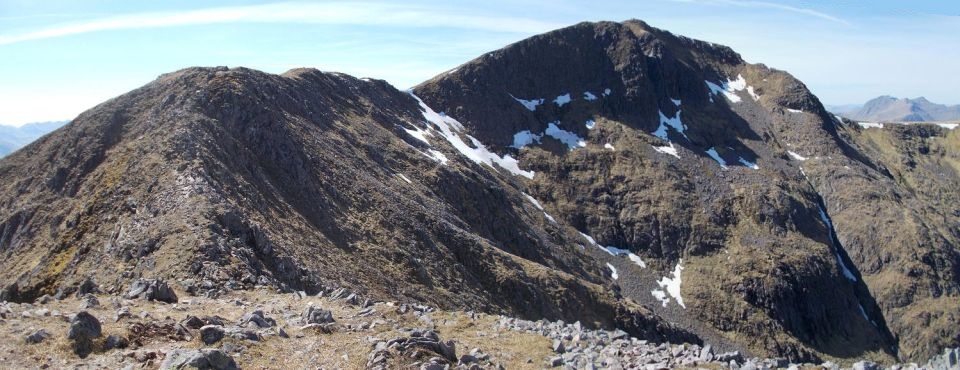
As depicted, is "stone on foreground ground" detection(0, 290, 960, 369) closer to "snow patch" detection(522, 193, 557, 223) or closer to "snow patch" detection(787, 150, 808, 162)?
"snow patch" detection(522, 193, 557, 223)

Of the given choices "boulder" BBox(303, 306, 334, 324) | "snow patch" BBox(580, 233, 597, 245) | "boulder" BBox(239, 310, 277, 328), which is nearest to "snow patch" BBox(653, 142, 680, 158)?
"snow patch" BBox(580, 233, 597, 245)

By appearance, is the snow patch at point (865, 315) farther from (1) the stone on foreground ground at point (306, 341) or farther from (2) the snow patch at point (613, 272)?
(1) the stone on foreground ground at point (306, 341)

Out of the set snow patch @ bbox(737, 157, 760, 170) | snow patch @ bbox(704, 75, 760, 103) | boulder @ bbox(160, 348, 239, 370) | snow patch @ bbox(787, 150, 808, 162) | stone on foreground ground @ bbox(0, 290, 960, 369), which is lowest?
stone on foreground ground @ bbox(0, 290, 960, 369)

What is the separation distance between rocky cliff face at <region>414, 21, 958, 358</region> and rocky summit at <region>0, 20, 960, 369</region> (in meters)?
0.46

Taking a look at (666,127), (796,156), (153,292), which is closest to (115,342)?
(153,292)

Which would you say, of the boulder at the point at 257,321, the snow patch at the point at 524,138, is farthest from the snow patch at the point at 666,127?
the boulder at the point at 257,321

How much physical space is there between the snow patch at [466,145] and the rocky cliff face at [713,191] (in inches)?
89.7

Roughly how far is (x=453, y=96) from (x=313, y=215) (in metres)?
74.9

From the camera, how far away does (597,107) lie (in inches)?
5261

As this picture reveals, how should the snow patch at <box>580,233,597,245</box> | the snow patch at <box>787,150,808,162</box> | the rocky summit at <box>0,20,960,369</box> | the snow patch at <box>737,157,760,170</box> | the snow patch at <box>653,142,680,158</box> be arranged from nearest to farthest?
the rocky summit at <box>0,20,960,369</box> < the snow patch at <box>580,233,597,245</box> < the snow patch at <box>653,142,680,158</box> < the snow patch at <box>737,157,760,170</box> < the snow patch at <box>787,150,808,162</box>

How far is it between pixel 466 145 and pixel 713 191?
43.5m

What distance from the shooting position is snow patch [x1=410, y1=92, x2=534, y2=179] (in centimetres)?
10881

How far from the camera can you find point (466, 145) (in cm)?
11106

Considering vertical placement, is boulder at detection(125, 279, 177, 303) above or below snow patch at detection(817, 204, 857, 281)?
above
